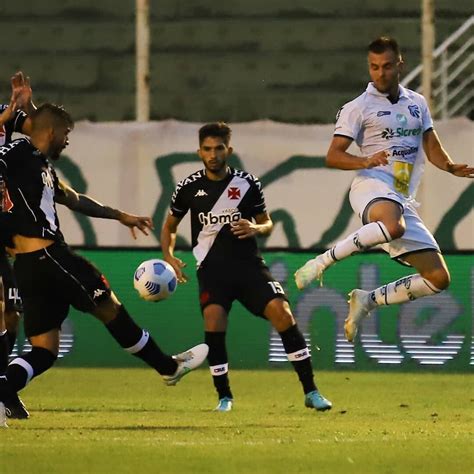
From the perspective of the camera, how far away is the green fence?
13656 mm

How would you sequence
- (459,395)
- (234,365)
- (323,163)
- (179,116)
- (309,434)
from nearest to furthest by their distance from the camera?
1. (309,434)
2. (459,395)
3. (234,365)
4. (323,163)
5. (179,116)

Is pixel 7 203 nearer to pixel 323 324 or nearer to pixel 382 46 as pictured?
pixel 382 46

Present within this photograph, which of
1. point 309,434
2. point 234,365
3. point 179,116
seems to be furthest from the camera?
Result: point 179,116

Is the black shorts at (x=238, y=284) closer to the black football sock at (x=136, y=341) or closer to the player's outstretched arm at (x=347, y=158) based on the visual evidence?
the player's outstretched arm at (x=347, y=158)

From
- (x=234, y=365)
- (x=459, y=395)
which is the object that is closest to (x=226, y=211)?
(x=459, y=395)

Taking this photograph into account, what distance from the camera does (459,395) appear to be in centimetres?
1130

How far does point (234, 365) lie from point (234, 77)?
20.3 feet

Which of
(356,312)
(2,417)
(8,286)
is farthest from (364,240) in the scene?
(2,417)

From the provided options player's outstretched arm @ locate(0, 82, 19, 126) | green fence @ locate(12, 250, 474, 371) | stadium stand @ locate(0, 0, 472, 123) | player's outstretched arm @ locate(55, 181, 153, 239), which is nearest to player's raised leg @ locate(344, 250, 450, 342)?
player's outstretched arm @ locate(55, 181, 153, 239)

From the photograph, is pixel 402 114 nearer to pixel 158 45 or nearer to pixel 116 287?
pixel 116 287

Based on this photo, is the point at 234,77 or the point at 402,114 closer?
the point at 402,114

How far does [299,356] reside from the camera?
395 inches

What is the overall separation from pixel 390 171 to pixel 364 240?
1.82 ft

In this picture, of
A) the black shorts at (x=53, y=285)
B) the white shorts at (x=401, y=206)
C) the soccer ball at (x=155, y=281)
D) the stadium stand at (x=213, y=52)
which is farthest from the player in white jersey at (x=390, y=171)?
the stadium stand at (x=213, y=52)
